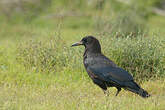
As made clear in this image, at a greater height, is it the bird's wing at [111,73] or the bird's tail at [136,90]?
the bird's wing at [111,73]

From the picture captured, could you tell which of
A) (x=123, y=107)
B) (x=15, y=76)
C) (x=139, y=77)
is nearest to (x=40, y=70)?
(x=15, y=76)

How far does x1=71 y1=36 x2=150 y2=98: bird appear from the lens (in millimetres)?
8086

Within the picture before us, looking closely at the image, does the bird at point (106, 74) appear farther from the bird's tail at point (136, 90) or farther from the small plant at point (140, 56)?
the small plant at point (140, 56)

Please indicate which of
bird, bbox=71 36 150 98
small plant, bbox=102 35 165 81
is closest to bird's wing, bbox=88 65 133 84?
bird, bbox=71 36 150 98

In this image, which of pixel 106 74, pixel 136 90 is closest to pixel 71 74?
pixel 106 74

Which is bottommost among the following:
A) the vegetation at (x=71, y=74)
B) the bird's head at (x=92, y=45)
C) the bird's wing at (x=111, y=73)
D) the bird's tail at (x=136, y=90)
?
the vegetation at (x=71, y=74)

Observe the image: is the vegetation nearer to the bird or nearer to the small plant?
the small plant

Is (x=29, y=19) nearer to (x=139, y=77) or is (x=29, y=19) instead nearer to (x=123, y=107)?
(x=139, y=77)

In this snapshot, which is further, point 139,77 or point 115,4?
point 115,4

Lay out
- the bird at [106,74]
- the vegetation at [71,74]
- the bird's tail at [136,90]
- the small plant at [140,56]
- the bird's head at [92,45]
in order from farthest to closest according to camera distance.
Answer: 1. the small plant at [140,56]
2. the bird's head at [92,45]
3. the bird at [106,74]
4. the bird's tail at [136,90]
5. the vegetation at [71,74]

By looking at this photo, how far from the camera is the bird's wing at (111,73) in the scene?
8.18 metres

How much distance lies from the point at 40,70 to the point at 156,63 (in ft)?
8.11

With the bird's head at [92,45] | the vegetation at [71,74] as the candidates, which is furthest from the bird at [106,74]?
the vegetation at [71,74]

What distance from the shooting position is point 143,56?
392 inches
